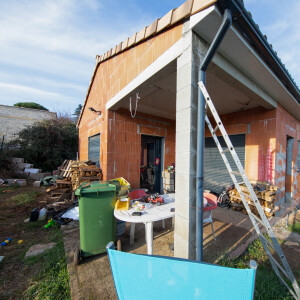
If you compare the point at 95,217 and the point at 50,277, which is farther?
the point at 95,217

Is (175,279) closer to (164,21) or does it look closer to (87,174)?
(164,21)

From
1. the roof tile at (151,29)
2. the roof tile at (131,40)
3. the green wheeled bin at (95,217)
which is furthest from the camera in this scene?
the roof tile at (131,40)

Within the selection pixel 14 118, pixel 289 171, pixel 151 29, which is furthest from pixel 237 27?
pixel 14 118

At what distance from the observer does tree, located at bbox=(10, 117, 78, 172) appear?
35.6ft

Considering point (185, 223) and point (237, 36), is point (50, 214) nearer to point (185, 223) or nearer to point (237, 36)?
point (185, 223)

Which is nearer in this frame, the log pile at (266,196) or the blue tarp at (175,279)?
the blue tarp at (175,279)

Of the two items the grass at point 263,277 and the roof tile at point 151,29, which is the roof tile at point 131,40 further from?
the grass at point 263,277

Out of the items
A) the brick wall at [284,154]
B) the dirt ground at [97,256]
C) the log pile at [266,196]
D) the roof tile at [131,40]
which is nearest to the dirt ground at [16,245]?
the dirt ground at [97,256]

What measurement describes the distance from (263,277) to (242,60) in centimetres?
342

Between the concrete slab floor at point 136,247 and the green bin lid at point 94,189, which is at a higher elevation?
the green bin lid at point 94,189

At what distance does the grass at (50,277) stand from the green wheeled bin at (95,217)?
347 millimetres

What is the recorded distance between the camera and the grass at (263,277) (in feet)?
6.26

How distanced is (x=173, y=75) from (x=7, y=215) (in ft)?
19.2

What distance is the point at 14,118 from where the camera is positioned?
16609mm
